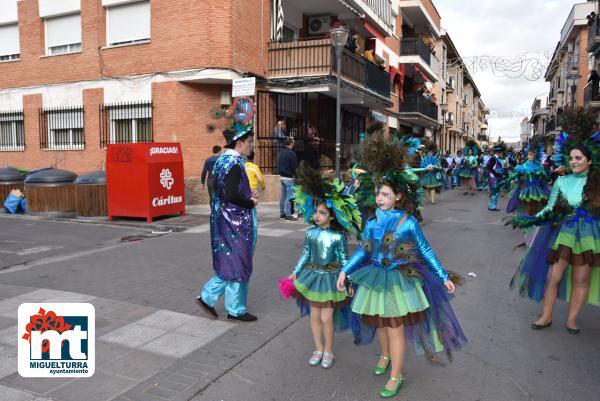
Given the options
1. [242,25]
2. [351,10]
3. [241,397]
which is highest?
[351,10]

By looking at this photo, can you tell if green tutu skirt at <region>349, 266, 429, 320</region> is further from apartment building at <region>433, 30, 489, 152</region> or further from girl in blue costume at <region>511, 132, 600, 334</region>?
apartment building at <region>433, 30, 489, 152</region>

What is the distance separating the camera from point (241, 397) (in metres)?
3.44

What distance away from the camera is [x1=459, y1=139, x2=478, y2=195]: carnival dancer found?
2058cm

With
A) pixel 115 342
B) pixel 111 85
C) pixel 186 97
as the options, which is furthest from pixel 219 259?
pixel 111 85

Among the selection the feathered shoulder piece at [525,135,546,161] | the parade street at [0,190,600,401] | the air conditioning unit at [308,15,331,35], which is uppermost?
the air conditioning unit at [308,15,331,35]

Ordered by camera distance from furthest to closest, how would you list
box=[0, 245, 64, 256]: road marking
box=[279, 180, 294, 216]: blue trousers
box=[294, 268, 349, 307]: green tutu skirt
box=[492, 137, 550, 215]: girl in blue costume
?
box=[279, 180, 294, 216]: blue trousers → box=[492, 137, 550, 215]: girl in blue costume → box=[0, 245, 64, 256]: road marking → box=[294, 268, 349, 307]: green tutu skirt

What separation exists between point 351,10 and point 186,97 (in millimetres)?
8037

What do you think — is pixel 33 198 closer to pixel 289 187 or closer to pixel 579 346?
pixel 289 187

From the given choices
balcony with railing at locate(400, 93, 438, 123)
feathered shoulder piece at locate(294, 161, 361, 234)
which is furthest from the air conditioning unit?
feathered shoulder piece at locate(294, 161, 361, 234)

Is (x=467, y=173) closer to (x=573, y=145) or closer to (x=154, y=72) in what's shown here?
(x=154, y=72)

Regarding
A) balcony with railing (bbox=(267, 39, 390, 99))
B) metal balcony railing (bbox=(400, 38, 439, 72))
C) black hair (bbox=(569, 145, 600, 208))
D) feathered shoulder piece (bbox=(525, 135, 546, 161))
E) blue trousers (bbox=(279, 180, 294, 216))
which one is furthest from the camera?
metal balcony railing (bbox=(400, 38, 439, 72))

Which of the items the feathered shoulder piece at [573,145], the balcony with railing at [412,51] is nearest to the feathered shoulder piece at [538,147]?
the feathered shoulder piece at [573,145]

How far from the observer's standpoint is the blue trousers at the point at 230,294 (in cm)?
487

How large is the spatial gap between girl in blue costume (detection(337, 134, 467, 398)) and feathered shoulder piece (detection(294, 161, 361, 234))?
1.18ft
